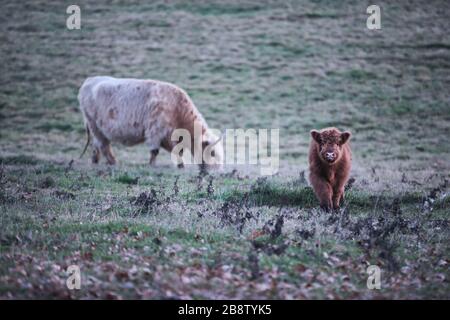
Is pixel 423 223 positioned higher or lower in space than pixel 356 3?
lower

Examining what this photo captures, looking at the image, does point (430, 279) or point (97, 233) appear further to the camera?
point (97, 233)

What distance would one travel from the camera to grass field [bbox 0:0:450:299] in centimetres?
612

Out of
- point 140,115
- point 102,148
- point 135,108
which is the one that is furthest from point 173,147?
point 102,148

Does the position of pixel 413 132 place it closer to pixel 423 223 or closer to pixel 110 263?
pixel 423 223

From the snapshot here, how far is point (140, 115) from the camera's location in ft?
48.0

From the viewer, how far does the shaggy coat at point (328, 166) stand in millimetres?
8625

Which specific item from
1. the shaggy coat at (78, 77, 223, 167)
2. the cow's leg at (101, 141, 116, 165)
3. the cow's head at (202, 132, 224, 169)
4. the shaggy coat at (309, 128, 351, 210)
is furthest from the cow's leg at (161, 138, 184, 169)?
the shaggy coat at (309, 128, 351, 210)

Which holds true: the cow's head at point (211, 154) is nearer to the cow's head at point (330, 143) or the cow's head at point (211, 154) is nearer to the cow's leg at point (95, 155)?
the cow's leg at point (95, 155)

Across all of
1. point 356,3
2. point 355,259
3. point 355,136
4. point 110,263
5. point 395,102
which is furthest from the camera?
point 356,3

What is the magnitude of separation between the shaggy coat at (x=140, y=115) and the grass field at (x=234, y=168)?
0.86 m

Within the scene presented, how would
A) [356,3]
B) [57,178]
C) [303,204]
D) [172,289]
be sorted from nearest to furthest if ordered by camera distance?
[172,289]
[303,204]
[57,178]
[356,3]

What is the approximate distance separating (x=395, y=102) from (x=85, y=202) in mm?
17933

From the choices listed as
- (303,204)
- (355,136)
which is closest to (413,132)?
(355,136)

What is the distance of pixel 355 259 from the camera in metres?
6.62
